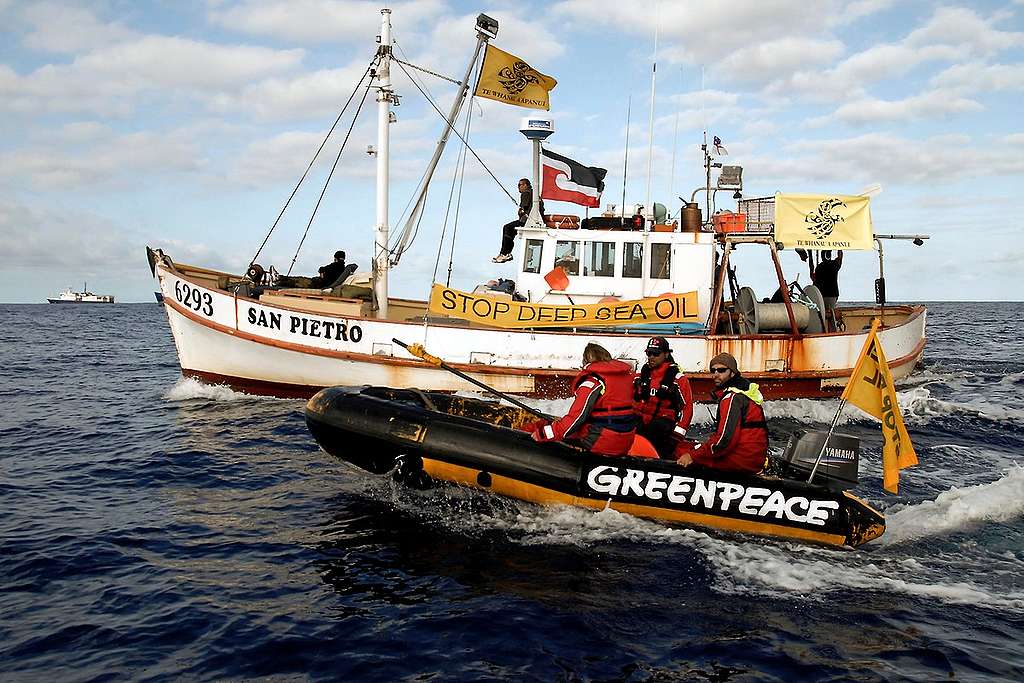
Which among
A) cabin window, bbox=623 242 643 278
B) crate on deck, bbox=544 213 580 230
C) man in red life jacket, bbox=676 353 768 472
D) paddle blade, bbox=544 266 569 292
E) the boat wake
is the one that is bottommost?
the boat wake

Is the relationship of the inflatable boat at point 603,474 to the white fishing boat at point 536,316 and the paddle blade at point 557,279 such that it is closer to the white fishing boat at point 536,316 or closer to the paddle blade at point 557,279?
the white fishing boat at point 536,316

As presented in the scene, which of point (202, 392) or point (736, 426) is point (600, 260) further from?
point (202, 392)

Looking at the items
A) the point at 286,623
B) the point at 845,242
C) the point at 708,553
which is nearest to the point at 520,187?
the point at 845,242

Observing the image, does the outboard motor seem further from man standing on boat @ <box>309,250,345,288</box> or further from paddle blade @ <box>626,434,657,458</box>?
man standing on boat @ <box>309,250,345,288</box>

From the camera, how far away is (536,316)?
14414 mm

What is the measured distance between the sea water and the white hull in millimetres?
3413

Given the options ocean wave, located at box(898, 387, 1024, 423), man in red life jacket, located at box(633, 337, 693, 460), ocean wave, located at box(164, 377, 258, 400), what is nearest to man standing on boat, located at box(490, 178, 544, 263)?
ocean wave, located at box(164, 377, 258, 400)

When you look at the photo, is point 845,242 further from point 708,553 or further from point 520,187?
point 708,553

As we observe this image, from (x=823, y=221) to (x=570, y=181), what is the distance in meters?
5.25

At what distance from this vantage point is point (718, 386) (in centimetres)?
765

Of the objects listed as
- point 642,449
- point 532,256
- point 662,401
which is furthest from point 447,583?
point 532,256

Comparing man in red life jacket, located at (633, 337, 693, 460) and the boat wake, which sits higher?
man in red life jacket, located at (633, 337, 693, 460)

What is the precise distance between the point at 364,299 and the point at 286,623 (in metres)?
10.7

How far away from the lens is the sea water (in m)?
5.36
